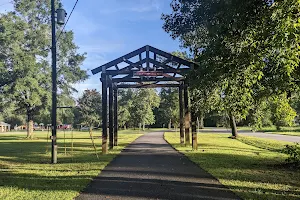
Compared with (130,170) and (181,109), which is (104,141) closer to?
(130,170)

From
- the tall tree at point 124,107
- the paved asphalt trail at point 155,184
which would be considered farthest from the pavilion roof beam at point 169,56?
the tall tree at point 124,107

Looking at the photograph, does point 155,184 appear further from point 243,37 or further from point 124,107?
point 124,107

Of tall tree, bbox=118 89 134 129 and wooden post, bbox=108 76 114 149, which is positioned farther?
tall tree, bbox=118 89 134 129

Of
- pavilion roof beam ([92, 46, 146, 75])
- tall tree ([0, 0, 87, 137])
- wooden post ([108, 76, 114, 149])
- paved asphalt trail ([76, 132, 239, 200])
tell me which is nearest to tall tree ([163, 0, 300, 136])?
paved asphalt trail ([76, 132, 239, 200])

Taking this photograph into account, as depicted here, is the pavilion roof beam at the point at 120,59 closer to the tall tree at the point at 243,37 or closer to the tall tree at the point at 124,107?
the tall tree at the point at 243,37

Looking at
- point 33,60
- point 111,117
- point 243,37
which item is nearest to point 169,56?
point 111,117

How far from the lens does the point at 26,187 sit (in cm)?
695

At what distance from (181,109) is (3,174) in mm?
13453

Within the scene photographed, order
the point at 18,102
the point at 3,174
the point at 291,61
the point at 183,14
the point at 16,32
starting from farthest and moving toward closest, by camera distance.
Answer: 1. the point at 18,102
2. the point at 16,32
3. the point at 3,174
4. the point at 183,14
5. the point at 291,61

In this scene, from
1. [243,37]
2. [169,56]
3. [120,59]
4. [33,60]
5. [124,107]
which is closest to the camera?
[243,37]

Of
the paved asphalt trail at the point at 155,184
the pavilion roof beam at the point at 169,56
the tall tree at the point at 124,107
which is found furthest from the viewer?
the tall tree at the point at 124,107

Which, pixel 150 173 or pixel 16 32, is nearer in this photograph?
pixel 150 173

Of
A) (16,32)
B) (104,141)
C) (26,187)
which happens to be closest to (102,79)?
(104,141)

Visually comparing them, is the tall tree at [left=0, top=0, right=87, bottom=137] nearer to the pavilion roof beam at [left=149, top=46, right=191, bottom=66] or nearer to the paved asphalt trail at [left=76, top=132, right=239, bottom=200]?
the pavilion roof beam at [left=149, top=46, right=191, bottom=66]
